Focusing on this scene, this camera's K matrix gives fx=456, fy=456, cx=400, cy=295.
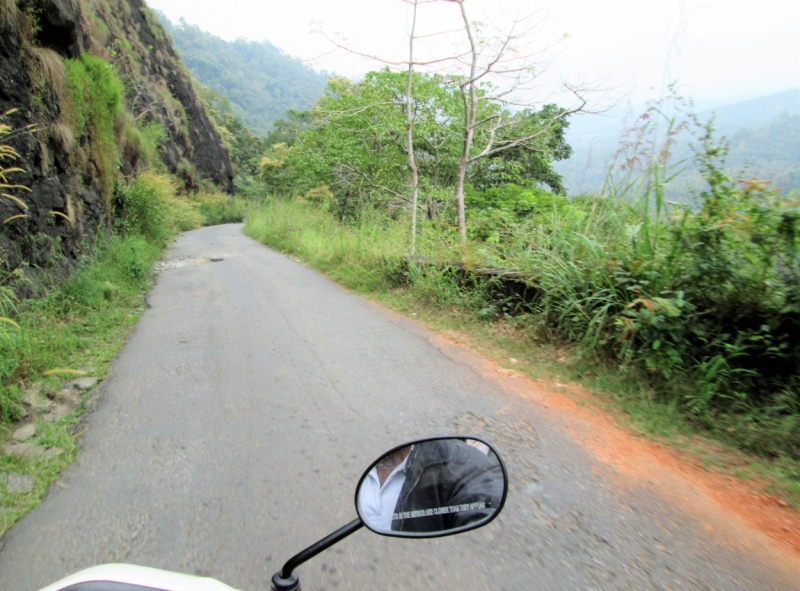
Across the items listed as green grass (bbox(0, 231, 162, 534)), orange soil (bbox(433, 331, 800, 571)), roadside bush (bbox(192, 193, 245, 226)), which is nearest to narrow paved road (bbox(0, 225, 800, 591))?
orange soil (bbox(433, 331, 800, 571))

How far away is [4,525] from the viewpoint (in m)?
2.34

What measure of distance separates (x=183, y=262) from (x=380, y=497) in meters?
12.6

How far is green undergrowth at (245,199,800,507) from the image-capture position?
2900mm

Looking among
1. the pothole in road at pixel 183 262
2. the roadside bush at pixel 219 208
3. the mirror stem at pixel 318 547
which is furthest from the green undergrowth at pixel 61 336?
the roadside bush at pixel 219 208

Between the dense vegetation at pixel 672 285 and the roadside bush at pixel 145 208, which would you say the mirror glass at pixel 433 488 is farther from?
the roadside bush at pixel 145 208

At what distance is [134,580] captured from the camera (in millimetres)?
1061

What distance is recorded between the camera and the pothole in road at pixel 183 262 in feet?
37.9

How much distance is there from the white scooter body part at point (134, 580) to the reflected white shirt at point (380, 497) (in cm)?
40

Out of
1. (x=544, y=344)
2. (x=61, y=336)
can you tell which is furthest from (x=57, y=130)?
(x=544, y=344)

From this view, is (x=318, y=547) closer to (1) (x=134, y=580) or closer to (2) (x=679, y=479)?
(1) (x=134, y=580)

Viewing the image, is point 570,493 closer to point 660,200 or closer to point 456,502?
point 456,502

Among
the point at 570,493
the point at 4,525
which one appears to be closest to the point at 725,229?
the point at 570,493

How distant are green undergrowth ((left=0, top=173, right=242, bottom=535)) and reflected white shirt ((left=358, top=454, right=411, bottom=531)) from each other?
7.32 ft

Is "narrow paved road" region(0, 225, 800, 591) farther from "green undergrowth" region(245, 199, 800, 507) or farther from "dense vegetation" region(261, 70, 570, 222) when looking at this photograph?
"dense vegetation" region(261, 70, 570, 222)
